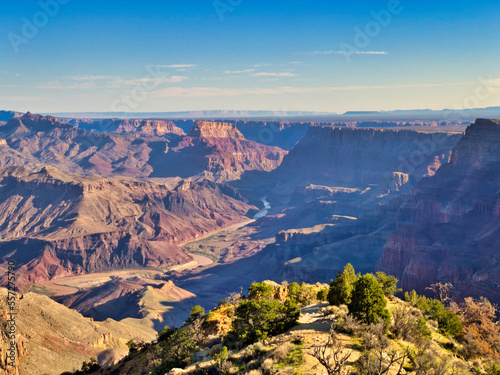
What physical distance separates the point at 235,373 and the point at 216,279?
469 ft

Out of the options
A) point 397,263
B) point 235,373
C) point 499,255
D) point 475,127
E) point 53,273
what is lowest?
point 53,273

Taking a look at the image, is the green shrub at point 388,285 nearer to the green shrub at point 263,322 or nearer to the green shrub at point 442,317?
the green shrub at point 442,317

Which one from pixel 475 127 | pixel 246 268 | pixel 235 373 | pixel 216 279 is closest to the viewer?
pixel 235 373

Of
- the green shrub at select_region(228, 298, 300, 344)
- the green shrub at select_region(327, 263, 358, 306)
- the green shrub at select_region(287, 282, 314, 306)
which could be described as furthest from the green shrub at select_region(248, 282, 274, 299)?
the green shrub at select_region(228, 298, 300, 344)

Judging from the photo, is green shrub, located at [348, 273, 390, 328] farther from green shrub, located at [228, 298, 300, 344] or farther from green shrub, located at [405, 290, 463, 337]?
green shrub, located at [405, 290, 463, 337]

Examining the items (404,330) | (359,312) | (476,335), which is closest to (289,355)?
(359,312)

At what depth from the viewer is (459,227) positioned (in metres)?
126

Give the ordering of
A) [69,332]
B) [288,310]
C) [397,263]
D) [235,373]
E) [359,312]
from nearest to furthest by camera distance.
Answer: [235,373]
[359,312]
[288,310]
[69,332]
[397,263]

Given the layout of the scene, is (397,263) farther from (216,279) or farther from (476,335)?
(476,335)

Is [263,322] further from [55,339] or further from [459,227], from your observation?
[459,227]

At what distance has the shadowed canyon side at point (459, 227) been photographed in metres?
104

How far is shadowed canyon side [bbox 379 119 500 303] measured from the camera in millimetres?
103750

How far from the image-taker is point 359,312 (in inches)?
1110

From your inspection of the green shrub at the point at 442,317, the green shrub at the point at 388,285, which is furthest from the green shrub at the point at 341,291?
A: the green shrub at the point at 442,317
